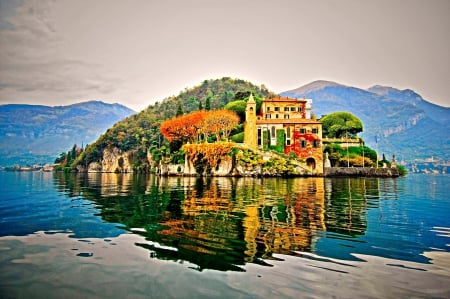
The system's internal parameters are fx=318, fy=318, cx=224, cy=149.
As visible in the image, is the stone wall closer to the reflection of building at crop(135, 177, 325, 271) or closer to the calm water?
the reflection of building at crop(135, 177, 325, 271)

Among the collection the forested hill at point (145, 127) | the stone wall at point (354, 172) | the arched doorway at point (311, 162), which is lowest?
the stone wall at point (354, 172)

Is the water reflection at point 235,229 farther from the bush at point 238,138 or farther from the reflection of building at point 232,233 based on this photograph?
the bush at point 238,138

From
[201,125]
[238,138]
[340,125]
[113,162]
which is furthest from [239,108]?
[113,162]

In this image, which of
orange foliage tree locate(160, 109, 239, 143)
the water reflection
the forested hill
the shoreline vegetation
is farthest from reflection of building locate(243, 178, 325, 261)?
the forested hill

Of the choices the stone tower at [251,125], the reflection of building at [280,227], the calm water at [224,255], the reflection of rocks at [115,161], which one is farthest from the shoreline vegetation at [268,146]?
the calm water at [224,255]

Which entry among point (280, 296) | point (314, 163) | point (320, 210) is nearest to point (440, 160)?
point (314, 163)

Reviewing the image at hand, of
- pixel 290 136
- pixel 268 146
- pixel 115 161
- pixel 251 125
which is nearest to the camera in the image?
pixel 290 136

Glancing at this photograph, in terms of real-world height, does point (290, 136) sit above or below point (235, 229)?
above

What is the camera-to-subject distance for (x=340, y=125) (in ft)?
244

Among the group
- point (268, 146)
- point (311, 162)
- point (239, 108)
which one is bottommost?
point (311, 162)

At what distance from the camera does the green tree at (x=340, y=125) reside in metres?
74.2

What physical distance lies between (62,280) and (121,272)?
1.34 meters

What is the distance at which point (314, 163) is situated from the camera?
64250mm

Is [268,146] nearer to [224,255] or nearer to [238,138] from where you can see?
[238,138]
